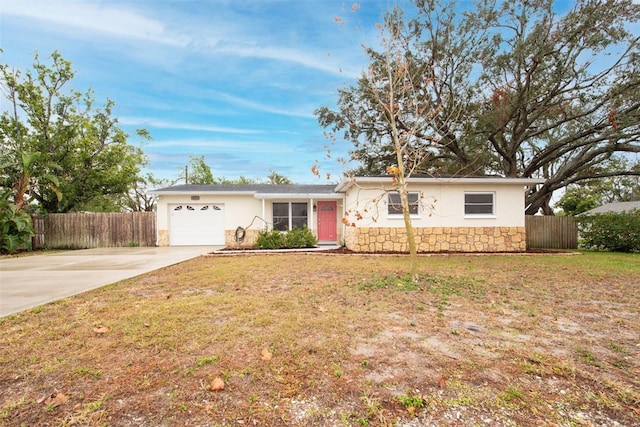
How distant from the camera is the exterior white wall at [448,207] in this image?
38.2 feet

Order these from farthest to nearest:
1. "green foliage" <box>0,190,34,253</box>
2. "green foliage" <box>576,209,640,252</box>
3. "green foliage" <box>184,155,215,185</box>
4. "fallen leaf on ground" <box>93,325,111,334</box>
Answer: "green foliage" <box>184,155,215,185</box> < "green foliage" <box>576,209,640,252</box> < "green foliage" <box>0,190,34,253</box> < "fallen leaf on ground" <box>93,325,111,334</box>

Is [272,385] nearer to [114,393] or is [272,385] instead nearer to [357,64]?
[114,393]

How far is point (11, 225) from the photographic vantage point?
12.1m

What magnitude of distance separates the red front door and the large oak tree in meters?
3.30

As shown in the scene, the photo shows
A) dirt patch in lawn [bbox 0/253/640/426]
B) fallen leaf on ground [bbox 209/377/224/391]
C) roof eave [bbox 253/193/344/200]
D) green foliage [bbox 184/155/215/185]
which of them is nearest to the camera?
dirt patch in lawn [bbox 0/253/640/426]

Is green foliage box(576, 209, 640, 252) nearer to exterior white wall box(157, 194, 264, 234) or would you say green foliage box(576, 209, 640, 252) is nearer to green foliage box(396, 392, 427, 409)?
exterior white wall box(157, 194, 264, 234)

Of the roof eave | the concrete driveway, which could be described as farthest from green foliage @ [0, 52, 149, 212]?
the roof eave

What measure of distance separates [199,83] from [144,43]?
11.9ft

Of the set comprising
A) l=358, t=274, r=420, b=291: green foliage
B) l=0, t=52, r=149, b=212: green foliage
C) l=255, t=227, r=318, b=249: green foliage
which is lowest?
l=358, t=274, r=420, b=291: green foliage

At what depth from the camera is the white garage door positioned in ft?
48.5

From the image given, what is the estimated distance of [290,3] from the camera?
997cm

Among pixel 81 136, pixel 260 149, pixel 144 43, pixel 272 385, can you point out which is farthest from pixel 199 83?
pixel 272 385

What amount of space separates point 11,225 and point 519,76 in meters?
21.8

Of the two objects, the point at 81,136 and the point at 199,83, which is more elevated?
the point at 199,83
